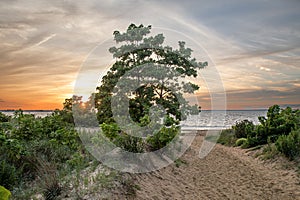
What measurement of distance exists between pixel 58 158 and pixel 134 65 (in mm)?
8519

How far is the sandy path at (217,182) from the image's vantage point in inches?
266

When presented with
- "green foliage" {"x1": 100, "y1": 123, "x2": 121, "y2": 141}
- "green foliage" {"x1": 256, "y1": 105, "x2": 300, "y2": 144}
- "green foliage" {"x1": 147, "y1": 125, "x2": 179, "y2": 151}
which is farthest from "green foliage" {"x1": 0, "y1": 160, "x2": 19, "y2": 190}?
"green foliage" {"x1": 256, "y1": 105, "x2": 300, "y2": 144}

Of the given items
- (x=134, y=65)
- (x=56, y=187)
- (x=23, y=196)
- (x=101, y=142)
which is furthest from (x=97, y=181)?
(x=134, y=65)

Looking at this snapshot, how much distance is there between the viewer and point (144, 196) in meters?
5.93

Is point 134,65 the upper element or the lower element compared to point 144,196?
upper

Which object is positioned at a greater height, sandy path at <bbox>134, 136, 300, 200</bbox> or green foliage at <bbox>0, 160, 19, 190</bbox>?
green foliage at <bbox>0, 160, 19, 190</bbox>

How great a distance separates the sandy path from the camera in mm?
6749

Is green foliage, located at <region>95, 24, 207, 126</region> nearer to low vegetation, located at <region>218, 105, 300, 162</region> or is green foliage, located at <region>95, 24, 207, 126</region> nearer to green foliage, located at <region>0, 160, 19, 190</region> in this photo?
low vegetation, located at <region>218, 105, 300, 162</region>

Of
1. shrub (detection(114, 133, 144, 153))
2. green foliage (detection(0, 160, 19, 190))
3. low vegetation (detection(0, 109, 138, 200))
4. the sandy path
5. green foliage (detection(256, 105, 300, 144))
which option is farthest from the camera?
green foliage (detection(256, 105, 300, 144))

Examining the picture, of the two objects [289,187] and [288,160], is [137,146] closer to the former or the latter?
[289,187]

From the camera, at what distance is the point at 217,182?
8500mm

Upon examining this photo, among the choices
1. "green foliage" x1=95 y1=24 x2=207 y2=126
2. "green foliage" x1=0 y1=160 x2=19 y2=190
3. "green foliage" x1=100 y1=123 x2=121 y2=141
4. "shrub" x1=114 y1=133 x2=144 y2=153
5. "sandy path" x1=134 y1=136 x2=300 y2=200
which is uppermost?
"green foliage" x1=95 y1=24 x2=207 y2=126

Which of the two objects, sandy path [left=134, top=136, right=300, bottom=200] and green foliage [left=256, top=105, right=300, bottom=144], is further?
green foliage [left=256, top=105, right=300, bottom=144]

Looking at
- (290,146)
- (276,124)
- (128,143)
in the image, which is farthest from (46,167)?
(276,124)
